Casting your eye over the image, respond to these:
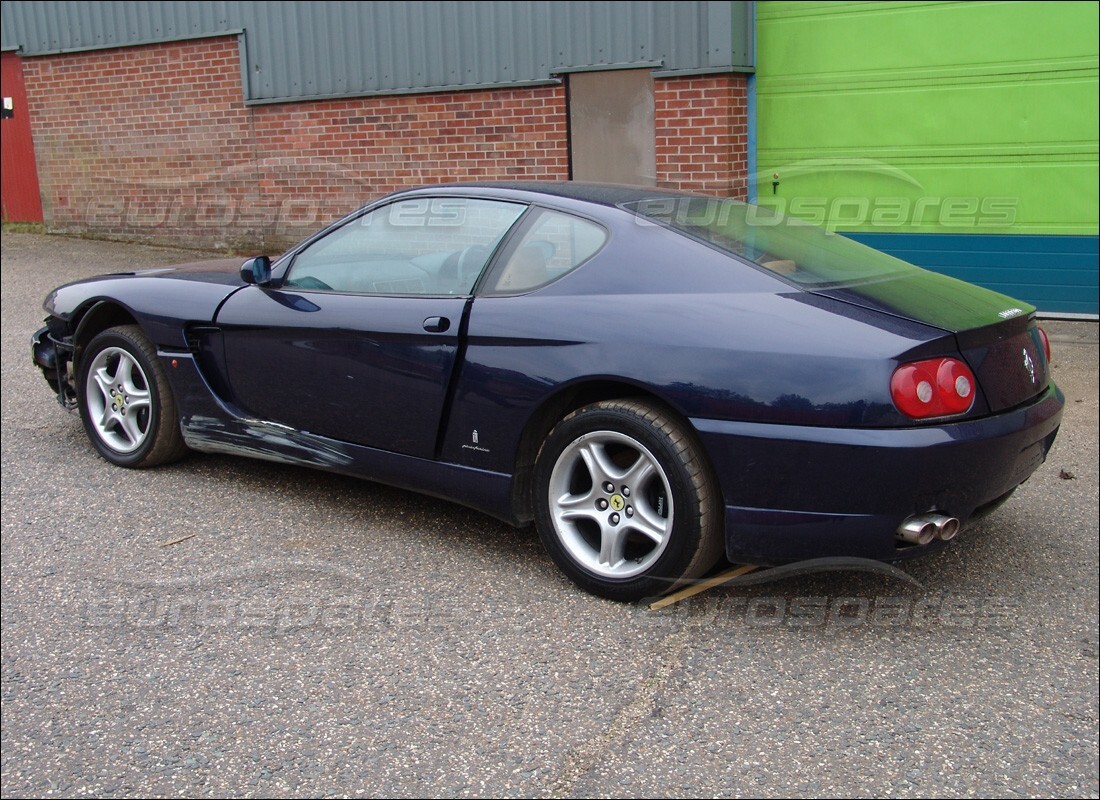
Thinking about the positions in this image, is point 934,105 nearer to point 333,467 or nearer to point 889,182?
point 889,182

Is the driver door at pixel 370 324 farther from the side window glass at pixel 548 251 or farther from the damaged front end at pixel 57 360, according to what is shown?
the damaged front end at pixel 57 360

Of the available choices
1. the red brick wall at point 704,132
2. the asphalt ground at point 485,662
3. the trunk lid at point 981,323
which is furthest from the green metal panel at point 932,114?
the trunk lid at point 981,323

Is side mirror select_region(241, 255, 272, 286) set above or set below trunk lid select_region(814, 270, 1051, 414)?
above

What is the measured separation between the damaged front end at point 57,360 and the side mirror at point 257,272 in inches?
51.3

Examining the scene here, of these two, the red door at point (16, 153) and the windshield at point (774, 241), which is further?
the red door at point (16, 153)

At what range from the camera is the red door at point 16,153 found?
13.7 metres

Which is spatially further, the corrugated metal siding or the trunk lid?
the corrugated metal siding

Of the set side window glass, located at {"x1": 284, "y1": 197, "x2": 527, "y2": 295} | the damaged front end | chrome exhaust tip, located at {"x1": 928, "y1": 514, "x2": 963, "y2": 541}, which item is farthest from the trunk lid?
the damaged front end

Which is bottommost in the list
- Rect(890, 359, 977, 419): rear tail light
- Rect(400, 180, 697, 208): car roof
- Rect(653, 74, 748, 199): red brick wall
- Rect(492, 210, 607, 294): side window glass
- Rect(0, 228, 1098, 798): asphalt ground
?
Rect(0, 228, 1098, 798): asphalt ground

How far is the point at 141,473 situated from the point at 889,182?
635 cm

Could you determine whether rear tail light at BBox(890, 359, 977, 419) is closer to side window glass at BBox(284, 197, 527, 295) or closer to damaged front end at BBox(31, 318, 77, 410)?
side window glass at BBox(284, 197, 527, 295)

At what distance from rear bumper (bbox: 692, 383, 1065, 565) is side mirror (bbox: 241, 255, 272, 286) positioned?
2.16 metres

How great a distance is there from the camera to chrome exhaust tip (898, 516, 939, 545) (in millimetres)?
3297

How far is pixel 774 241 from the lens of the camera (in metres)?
4.03
